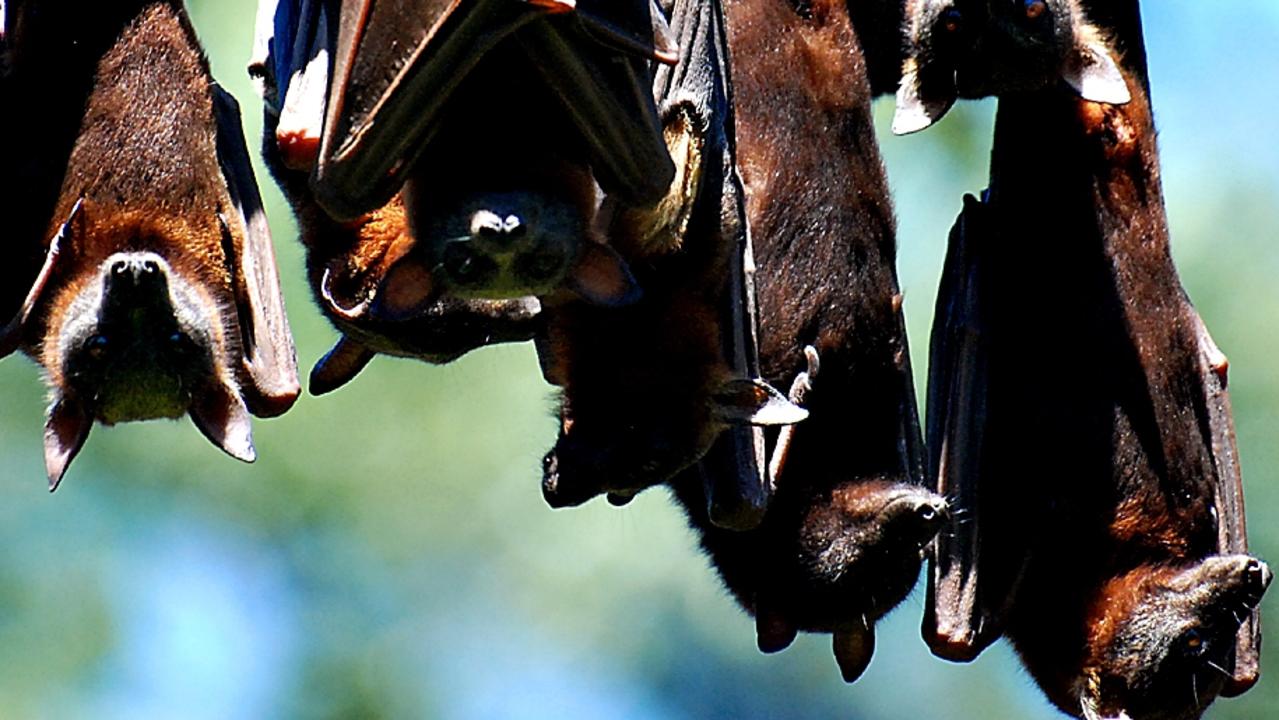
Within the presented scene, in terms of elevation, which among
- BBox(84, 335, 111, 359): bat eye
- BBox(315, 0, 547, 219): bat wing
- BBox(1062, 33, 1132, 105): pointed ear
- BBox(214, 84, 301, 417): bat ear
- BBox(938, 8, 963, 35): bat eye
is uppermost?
BBox(315, 0, 547, 219): bat wing

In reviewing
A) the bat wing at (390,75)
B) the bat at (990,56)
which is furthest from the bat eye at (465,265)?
the bat at (990,56)

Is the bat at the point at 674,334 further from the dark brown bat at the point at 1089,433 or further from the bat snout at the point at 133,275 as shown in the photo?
the dark brown bat at the point at 1089,433

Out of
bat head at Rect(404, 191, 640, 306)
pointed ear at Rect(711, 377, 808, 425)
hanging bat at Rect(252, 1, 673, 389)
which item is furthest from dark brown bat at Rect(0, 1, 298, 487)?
pointed ear at Rect(711, 377, 808, 425)

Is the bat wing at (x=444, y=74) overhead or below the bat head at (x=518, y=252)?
overhead

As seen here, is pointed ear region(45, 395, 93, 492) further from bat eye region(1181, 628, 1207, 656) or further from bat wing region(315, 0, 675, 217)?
bat eye region(1181, 628, 1207, 656)

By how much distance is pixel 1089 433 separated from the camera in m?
7.39

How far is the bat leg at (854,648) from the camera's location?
7109 millimetres

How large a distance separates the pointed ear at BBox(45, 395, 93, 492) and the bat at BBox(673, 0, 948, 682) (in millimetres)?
1871

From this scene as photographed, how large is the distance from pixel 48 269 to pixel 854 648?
2796 millimetres

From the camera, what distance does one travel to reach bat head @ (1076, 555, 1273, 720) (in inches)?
291

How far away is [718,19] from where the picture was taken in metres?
5.92

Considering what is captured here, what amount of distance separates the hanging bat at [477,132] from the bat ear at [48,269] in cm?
77

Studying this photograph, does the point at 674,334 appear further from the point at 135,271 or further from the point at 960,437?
the point at 960,437

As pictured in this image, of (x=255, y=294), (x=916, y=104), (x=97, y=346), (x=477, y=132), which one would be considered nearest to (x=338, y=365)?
(x=255, y=294)
